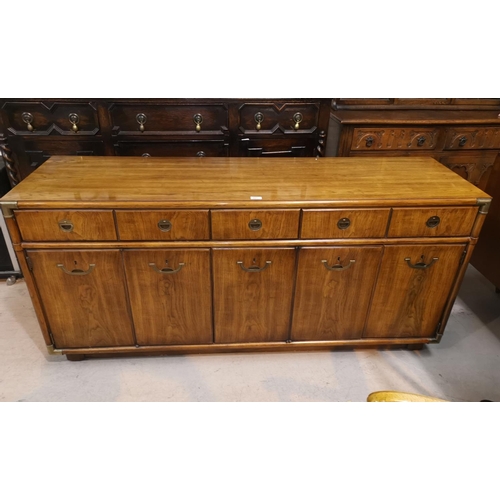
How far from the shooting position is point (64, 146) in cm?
189

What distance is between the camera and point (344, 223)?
143 centimetres

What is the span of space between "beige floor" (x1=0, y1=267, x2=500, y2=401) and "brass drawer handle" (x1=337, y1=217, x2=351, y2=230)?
0.68 m

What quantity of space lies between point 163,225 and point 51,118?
3.11ft

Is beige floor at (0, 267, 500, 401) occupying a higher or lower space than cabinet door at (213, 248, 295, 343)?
lower

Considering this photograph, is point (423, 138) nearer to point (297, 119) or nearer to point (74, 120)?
point (297, 119)

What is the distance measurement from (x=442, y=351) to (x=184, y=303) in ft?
4.19

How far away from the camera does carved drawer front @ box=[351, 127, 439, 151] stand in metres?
2.13

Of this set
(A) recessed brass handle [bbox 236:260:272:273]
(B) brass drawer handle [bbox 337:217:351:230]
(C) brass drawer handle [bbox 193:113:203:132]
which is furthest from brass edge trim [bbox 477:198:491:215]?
(C) brass drawer handle [bbox 193:113:203:132]

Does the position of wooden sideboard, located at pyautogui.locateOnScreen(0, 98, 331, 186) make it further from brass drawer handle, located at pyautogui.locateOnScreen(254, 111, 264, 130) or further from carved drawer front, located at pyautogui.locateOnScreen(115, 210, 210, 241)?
carved drawer front, located at pyautogui.locateOnScreen(115, 210, 210, 241)

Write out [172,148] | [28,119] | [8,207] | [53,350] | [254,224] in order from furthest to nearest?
[172,148], [28,119], [53,350], [254,224], [8,207]

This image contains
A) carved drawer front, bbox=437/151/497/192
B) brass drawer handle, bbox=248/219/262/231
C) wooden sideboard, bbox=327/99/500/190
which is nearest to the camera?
brass drawer handle, bbox=248/219/262/231

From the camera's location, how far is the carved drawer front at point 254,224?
138cm

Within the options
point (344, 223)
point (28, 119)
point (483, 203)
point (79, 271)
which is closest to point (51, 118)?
point (28, 119)

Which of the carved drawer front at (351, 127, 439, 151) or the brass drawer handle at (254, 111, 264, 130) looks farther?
the carved drawer front at (351, 127, 439, 151)
